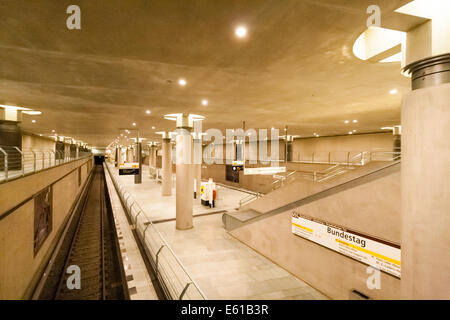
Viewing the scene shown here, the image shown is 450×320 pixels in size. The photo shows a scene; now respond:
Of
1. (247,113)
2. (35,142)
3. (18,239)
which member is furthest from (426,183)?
(35,142)

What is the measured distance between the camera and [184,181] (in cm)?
1071

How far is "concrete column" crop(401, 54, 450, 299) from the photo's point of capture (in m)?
2.74

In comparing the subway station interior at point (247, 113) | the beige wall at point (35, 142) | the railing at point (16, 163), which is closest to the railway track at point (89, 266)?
the subway station interior at point (247, 113)

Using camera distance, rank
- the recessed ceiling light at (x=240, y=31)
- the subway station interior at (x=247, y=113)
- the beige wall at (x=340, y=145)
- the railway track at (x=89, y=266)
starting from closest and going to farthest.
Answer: the subway station interior at (x=247, y=113), the recessed ceiling light at (x=240, y=31), the railway track at (x=89, y=266), the beige wall at (x=340, y=145)

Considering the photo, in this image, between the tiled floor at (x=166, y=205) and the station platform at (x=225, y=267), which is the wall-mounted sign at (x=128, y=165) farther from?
the station platform at (x=225, y=267)

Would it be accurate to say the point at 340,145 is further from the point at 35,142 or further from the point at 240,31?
the point at 35,142

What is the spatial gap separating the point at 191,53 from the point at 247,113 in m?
5.93

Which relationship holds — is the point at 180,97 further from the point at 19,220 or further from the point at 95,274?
the point at 95,274

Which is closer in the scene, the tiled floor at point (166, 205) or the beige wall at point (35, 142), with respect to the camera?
the tiled floor at point (166, 205)

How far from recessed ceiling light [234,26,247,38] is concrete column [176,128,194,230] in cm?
729

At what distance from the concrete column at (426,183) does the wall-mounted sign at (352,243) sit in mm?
1723

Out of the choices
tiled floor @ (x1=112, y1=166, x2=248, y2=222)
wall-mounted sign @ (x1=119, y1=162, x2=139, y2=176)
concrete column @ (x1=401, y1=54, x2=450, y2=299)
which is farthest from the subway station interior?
wall-mounted sign @ (x1=119, y1=162, x2=139, y2=176)

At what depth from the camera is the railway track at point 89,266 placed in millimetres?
6672
